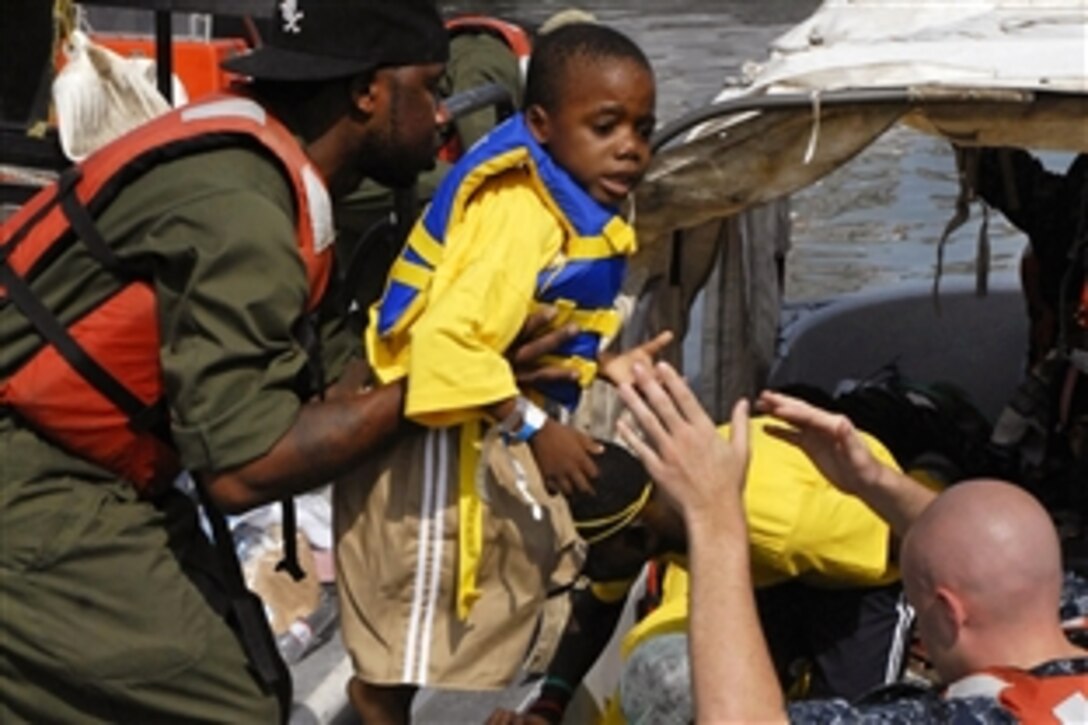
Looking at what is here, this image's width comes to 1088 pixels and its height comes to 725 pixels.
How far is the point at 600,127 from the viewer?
369 cm

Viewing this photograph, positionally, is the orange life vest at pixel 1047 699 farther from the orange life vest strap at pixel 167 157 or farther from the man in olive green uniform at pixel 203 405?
the orange life vest strap at pixel 167 157

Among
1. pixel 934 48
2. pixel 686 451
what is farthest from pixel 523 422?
pixel 934 48

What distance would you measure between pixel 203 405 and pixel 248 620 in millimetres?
485

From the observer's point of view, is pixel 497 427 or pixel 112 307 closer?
pixel 112 307

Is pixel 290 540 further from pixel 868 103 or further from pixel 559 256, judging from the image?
pixel 868 103

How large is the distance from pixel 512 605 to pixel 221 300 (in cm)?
105

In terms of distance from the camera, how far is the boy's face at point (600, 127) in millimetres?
3666

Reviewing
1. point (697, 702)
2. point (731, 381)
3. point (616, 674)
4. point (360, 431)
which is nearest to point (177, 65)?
Result: point (731, 381)

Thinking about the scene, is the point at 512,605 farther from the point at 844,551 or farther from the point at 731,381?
the point at 731,381

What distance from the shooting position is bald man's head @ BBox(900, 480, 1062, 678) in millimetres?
2781

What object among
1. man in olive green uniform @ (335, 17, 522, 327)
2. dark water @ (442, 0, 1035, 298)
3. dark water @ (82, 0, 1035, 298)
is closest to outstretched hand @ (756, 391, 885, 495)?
man in olive green uniform @ (335, 17, 522, 327)

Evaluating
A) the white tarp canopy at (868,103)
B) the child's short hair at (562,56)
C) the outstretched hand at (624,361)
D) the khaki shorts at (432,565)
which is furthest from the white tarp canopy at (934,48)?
the khaki shorts at (432,565)

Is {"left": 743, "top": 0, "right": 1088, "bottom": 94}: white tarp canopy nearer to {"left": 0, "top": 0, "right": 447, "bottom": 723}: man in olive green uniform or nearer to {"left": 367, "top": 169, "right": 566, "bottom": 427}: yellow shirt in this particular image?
{"left": 367, "top": 169, "right": 566, "bottom": 427}: yellow shirt

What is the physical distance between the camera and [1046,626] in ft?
9.21
